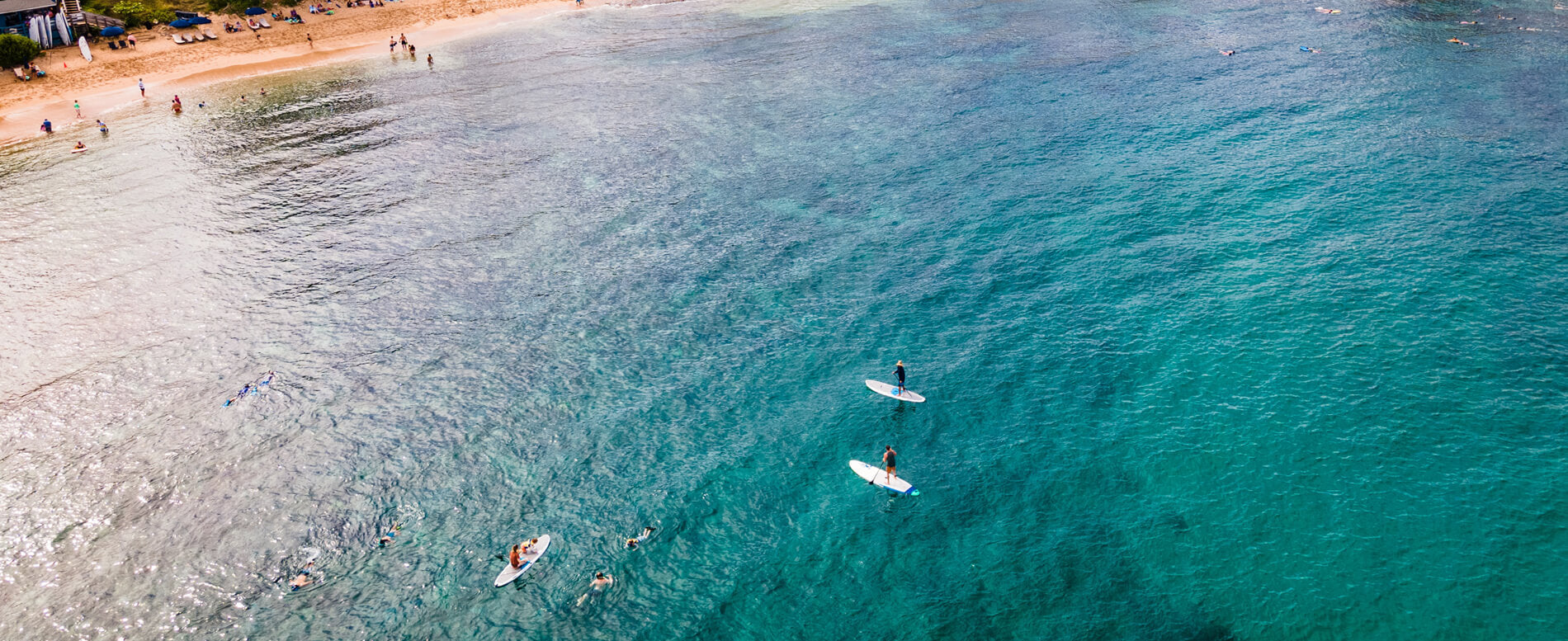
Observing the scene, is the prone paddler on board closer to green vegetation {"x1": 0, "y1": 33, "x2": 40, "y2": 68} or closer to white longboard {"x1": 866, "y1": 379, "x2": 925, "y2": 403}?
white longboard {"x1": 866, "y1": 379, "x2": 925, "y2": 403}

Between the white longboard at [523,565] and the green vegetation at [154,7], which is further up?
the green vegetation at [154,7]

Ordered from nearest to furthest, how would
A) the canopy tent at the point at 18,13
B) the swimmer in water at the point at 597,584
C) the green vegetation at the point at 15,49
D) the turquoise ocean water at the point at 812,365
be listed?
the swimmer in water at the point at 597,584 → the turquoise ocean water at the point at 812,365 → the green vegetation at the point at 15,49 → the canopy tent at the point at 18,13

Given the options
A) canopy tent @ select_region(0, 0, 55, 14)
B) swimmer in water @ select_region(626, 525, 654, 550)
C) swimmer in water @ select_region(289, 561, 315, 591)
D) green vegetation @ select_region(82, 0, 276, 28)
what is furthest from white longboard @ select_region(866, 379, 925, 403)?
green vegetation @ select_region(82, 0, 276, 28)

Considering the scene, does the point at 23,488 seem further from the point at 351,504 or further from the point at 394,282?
the point at 394,282

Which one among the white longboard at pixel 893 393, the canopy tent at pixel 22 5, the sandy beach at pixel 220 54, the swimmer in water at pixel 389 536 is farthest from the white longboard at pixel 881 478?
the canopy tent at pixel 22 5

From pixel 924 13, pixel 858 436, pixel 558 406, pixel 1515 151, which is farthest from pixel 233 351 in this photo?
pixel 924 13

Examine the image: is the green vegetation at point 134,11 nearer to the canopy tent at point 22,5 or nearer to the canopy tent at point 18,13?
the canopy tent at point 22,5
